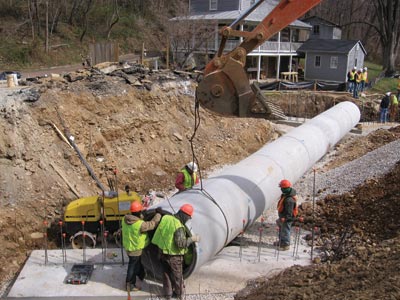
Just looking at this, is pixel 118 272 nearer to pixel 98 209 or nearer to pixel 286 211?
pixel 98 209

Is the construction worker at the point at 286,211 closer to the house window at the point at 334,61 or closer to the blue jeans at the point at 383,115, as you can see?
the blue jeans at the point at 383,115

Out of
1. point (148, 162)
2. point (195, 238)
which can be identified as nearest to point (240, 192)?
point (195, 238)

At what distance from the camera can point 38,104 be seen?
43.3 ft

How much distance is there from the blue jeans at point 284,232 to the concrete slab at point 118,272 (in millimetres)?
207

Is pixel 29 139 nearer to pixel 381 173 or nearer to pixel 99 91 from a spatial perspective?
pixel 99 91

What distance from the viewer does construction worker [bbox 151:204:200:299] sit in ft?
23.2

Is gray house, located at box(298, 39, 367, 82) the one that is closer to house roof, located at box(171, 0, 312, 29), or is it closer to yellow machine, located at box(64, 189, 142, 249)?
house roof, located at box(171, 0, 312, 29)

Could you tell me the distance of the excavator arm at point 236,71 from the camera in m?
8.05

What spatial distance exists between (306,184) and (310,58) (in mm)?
23719

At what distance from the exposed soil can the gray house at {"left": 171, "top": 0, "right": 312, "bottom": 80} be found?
1571 centimetres

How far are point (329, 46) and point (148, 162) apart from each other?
24227 millimetres

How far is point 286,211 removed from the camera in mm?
8914

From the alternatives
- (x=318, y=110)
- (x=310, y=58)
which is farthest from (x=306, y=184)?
(x=310, y=58)

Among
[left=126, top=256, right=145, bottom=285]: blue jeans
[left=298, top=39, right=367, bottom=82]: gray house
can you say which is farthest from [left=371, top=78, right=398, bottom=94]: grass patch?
[left=126, top=256, right=145, bottom=285]: blue jeans
